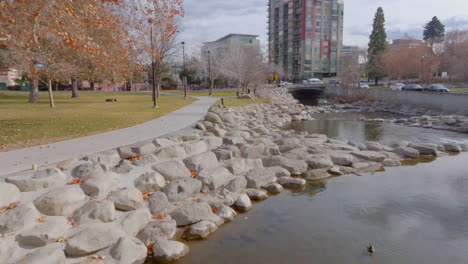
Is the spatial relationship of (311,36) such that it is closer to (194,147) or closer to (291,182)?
(194,147)

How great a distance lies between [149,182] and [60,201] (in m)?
2.07

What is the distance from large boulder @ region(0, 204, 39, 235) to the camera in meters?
5.27

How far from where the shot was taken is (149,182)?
777 centimetres

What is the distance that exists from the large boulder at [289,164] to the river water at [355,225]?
84cm

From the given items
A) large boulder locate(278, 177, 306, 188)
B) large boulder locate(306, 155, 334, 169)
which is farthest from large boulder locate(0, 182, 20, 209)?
large boulder locate(306, 155, 334, 169)

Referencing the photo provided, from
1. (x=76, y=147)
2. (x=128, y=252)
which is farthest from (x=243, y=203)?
(x=76, y=147)

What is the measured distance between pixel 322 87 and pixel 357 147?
45.7 m

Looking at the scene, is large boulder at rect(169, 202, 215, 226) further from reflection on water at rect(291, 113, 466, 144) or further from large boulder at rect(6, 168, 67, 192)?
reflection on water at rect(291, 113, 466, 144)

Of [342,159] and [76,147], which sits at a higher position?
[76,147]

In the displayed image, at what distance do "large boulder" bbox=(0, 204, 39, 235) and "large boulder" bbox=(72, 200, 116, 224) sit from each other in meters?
0.70

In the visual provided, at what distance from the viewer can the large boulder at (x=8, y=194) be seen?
18.8 ft

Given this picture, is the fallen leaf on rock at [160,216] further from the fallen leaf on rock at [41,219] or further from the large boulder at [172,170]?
the fallen leaf on rock at [41,219]

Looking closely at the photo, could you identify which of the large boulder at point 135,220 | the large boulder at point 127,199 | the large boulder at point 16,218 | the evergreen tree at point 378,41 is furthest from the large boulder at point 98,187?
the evergreen tree at point 378,41

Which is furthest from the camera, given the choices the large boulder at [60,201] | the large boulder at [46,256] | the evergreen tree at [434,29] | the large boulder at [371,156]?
the evergreen tree at [434,29]
